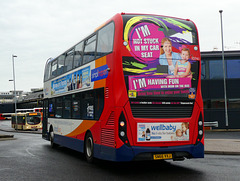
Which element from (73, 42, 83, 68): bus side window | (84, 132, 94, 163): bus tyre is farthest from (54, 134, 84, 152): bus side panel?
(73, 42, 83, 68): bus side window

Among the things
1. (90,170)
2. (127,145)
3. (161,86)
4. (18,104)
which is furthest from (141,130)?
(18,104)

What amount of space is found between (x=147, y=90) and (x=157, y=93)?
297 millimetres

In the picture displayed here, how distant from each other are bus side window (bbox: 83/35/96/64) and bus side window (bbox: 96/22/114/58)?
1.34 feet

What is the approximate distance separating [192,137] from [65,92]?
20.1 feet

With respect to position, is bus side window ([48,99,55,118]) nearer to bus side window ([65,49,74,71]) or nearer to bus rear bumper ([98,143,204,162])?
bus side window ([65,49,74,71])

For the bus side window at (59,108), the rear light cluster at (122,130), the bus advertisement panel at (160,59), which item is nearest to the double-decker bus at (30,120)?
the bus side window at (59,108)

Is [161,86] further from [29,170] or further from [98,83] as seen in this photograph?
[29,170]

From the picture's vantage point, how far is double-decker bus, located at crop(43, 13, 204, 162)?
29.2 ft

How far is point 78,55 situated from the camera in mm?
12445

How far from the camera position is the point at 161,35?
9367 millimetres

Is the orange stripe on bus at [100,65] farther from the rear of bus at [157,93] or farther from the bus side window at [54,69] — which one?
the bus side window at [54,69]

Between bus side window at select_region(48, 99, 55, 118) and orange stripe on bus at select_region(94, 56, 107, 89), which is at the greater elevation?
orange stripe on bus at select_region(94, 56, 107, 89)

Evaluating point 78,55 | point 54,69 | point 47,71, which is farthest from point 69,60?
point 47,71

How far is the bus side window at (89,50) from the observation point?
35.6ft
